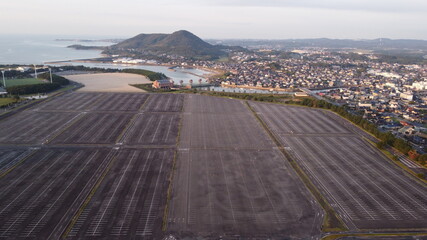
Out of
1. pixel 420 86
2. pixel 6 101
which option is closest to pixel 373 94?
pixel 420 86

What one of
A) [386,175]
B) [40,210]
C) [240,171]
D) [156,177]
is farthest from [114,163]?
[386,175]

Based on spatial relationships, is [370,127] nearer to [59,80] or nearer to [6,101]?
[6,101]

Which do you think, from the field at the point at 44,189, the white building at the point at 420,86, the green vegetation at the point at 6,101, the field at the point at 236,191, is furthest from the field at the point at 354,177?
the white building at the point at 420,86

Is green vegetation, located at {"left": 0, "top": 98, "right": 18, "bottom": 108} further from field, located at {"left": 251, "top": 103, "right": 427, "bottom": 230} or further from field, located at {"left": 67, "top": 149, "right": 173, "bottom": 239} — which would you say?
field, located at {"left": 251, "top": 103, "right": 427, "bottom": 230}

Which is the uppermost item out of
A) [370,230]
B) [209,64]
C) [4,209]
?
[209,64]

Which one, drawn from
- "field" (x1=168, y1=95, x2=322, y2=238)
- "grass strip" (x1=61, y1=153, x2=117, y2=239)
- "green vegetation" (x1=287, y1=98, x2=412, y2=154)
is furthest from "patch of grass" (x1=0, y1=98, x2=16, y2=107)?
"green vegetation" (x1=287, y1=98, x2=412, y2=154)

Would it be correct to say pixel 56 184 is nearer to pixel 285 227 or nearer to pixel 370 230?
pixel 285 227
